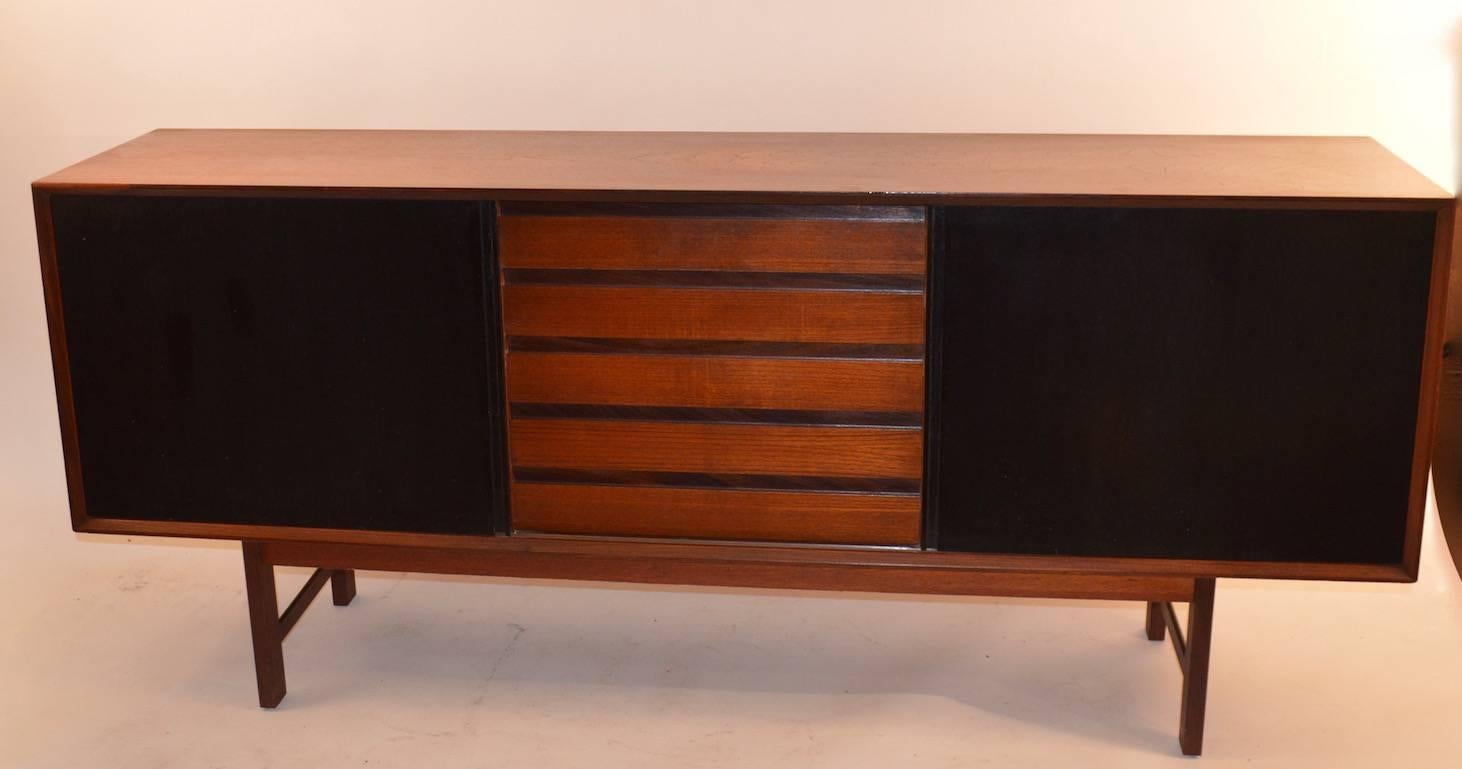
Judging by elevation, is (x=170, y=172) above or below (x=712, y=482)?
above

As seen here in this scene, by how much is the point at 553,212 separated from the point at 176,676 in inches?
52.3

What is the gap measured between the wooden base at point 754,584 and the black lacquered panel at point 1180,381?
138mm

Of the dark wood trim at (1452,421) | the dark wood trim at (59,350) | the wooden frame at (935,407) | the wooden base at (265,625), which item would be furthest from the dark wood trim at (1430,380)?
A: the dark wood trim at (59,350)

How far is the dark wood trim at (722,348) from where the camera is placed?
2.72 metres

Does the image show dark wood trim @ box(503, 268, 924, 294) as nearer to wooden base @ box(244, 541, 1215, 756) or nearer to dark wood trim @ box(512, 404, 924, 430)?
dark wood trim @ box(512, 404, 924, 430)

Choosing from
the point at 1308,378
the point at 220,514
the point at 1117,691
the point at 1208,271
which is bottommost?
the point at 1117,691

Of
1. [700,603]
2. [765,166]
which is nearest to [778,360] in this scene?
[765,166]

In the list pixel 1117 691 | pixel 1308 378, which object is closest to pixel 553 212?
pixel 1308 378

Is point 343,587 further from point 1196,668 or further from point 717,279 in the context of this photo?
point 1196,668

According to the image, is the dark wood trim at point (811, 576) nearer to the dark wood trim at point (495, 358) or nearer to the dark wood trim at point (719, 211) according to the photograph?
the dark wood trim at point (495, 358)

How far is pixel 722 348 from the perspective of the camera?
9.01ft

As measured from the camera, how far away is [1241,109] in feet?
11.5

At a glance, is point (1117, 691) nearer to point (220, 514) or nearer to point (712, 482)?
point (712, 482)

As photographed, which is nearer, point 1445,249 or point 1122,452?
point 1445,249
